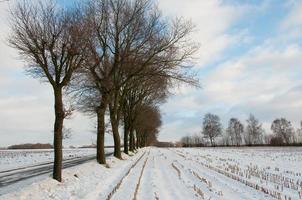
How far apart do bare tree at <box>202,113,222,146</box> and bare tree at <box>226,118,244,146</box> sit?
1917cm

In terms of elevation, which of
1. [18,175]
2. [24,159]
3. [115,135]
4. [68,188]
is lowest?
[68,188]

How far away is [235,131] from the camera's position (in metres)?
177

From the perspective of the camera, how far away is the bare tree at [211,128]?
15525 centimetres

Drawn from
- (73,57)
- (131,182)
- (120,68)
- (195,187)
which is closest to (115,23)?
(120,68)

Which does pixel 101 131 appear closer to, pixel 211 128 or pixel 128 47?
pixel 128 47

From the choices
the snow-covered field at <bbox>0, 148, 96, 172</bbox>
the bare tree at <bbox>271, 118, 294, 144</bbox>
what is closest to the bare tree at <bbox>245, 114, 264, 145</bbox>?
the bare tree at <bbox>271, 118, 294, 144</bbox>

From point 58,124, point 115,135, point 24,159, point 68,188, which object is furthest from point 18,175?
point 24,159

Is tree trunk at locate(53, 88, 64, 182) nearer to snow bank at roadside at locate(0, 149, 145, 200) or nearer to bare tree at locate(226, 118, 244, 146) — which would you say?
snow bank at roadside at locate(0, 149, 145, 200)

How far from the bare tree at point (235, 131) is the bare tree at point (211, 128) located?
1917cm

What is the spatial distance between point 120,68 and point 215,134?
130456mm

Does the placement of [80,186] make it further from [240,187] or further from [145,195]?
[240,187]

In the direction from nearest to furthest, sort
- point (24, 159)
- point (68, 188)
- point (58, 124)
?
point (68, 188)
point (58, 124)
point (24, 159)

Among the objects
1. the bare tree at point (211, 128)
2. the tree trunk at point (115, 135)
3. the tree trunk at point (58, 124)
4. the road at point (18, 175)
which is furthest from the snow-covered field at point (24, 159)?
the bare tree at point (211, 128)

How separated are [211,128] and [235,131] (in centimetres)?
2425
